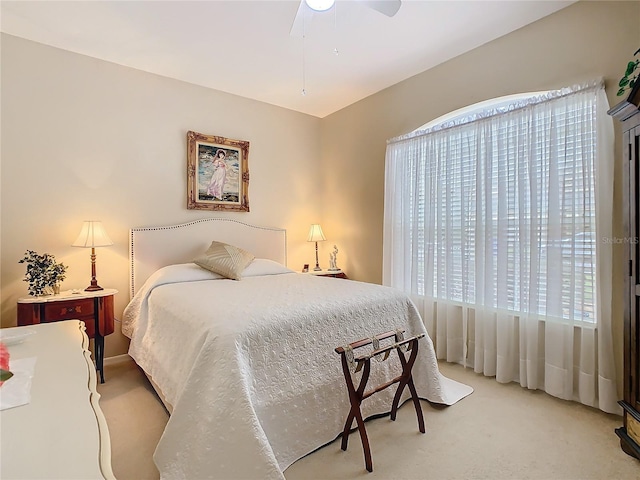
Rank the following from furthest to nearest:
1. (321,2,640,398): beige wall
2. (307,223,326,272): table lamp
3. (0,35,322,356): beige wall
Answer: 1. (307,223,326,272): table lamp
2. (0,35,322,356): beige wall
3. (321,2,640,398): beige wall

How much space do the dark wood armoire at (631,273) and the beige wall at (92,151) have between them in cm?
340

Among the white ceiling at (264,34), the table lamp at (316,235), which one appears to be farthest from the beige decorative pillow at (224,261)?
the white ceiling at (264,34)

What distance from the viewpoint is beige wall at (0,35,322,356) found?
2740 mm

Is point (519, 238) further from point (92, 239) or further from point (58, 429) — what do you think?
point (92, 239)

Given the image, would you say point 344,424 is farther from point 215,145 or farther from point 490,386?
point 215,145

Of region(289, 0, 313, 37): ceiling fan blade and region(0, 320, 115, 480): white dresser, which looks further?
region(289, 0, 313, 37): ceiling fan blade

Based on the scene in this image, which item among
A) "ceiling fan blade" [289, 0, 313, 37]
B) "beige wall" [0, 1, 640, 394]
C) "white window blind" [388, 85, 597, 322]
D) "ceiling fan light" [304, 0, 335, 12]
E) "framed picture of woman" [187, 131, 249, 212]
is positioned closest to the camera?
"ceiling fan light" [304, 0, 335, 12]

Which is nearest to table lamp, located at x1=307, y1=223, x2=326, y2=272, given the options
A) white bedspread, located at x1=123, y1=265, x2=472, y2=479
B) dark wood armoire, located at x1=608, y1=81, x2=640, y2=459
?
white bedspread, located at x1=123, y1=265, x2=472, y2=479

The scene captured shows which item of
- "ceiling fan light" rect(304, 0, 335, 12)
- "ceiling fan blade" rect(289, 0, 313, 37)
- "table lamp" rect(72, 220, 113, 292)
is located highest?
"ceiling fan blade" rect(289, 0, 313, 37)

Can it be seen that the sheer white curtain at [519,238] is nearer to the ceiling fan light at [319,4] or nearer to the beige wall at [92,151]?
the ceiling fan light at [319,4]

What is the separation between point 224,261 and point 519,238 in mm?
2602

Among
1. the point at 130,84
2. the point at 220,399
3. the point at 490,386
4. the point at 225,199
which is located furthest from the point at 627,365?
the point at 130,84

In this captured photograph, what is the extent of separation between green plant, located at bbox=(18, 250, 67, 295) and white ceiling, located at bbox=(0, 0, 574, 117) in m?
1.85

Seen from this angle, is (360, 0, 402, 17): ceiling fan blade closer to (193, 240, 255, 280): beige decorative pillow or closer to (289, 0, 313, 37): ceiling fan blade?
(289, 0, 313, 37): ceiling fan blade
